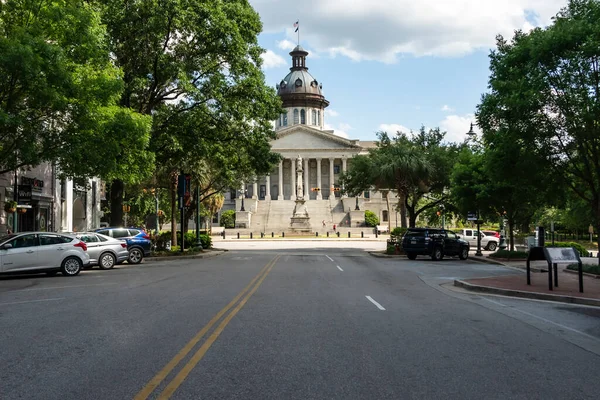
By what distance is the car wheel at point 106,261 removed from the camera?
2322 cm

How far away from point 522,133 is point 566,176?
3.71 meters

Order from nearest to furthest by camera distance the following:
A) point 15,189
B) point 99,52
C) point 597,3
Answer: point 597,3, point 99,52, point 15,189

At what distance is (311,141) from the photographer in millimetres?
110375

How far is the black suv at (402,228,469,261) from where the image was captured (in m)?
30.0

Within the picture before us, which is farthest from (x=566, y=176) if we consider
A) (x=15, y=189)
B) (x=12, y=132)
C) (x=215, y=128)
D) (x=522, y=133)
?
(x=15, y=189)

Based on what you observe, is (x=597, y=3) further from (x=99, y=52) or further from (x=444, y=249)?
(x=99, y=52)

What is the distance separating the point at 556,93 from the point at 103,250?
1724 cm

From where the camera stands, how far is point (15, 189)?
27328mm

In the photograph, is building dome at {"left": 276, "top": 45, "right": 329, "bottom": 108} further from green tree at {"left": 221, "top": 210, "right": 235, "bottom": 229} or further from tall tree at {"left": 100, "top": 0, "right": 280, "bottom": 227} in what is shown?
tall tree at {"left": 100, "top": 0, "right": 280, "bottom": 227}

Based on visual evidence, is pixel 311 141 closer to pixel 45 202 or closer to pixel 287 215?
pixel 287 215

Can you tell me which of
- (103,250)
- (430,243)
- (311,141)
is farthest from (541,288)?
(311,141)

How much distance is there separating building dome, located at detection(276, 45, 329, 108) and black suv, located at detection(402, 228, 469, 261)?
89.9 metres

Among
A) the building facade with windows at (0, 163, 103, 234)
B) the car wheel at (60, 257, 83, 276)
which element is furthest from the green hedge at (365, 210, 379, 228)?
the car wheel at (60, 257, 83, 276)

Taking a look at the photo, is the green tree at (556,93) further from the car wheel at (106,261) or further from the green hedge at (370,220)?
the green hedge at (370,220)
